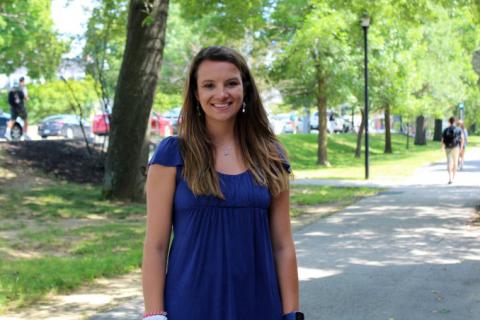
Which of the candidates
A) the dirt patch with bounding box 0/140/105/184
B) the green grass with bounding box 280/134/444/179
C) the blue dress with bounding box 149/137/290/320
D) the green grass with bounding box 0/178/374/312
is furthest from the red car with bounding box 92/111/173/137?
the blue dress with bounding box 149/137/290/320

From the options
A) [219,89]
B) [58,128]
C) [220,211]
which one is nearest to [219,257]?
[220,211]

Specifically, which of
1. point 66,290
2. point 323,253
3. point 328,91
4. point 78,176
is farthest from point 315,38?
point 66,290

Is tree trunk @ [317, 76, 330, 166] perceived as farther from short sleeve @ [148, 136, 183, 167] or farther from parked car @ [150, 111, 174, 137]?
short sleeve @ [148, 136, 183, 167]

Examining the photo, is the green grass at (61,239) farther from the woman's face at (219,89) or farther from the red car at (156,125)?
the red car at (156,125)

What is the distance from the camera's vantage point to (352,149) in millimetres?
44312

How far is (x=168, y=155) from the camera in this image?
2.82m

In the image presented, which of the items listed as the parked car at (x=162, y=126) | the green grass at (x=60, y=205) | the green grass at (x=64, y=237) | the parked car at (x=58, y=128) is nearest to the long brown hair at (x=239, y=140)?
the green grass at (x=64, y=237)

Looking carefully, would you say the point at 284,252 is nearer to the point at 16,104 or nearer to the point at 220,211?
the point at 220,211

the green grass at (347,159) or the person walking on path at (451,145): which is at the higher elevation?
the person walking on path at (451,145)

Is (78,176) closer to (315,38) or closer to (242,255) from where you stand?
(315,38)

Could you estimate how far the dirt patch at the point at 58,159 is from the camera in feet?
60.0

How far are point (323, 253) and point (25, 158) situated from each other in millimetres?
11152

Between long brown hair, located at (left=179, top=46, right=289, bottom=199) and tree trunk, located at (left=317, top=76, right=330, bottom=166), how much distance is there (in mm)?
26635

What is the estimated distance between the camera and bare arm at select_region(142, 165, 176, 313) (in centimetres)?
278
